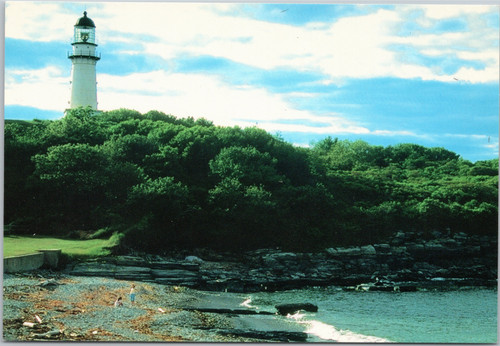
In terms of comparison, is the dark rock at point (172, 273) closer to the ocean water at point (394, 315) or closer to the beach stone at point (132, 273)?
the beach stone at point (132, 273)

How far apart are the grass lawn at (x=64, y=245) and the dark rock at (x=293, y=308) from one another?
393cm

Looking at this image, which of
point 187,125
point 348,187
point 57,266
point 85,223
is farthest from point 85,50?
point 348,187

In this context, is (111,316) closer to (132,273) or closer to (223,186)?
(132,273)

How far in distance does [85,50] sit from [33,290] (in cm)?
672

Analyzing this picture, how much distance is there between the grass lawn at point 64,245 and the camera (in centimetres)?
1180

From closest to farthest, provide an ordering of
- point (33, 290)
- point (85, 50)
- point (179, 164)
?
point (33, 290) < point (85, 50) < point (179, 164)

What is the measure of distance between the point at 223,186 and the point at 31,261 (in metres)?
6.13

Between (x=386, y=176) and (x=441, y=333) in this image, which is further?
(x=386, y=176)

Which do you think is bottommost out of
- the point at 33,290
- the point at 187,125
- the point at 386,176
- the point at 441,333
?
the point at 441,333

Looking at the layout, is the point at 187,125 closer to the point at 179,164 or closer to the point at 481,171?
the point at 179,164

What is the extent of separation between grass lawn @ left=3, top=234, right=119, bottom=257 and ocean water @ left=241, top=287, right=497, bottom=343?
3.39m

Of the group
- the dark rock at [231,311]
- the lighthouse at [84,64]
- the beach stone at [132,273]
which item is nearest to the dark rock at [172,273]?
the beach stone at [132,273]

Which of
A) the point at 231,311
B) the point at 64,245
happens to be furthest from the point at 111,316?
the point at 64,245

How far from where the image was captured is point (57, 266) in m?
12.8
